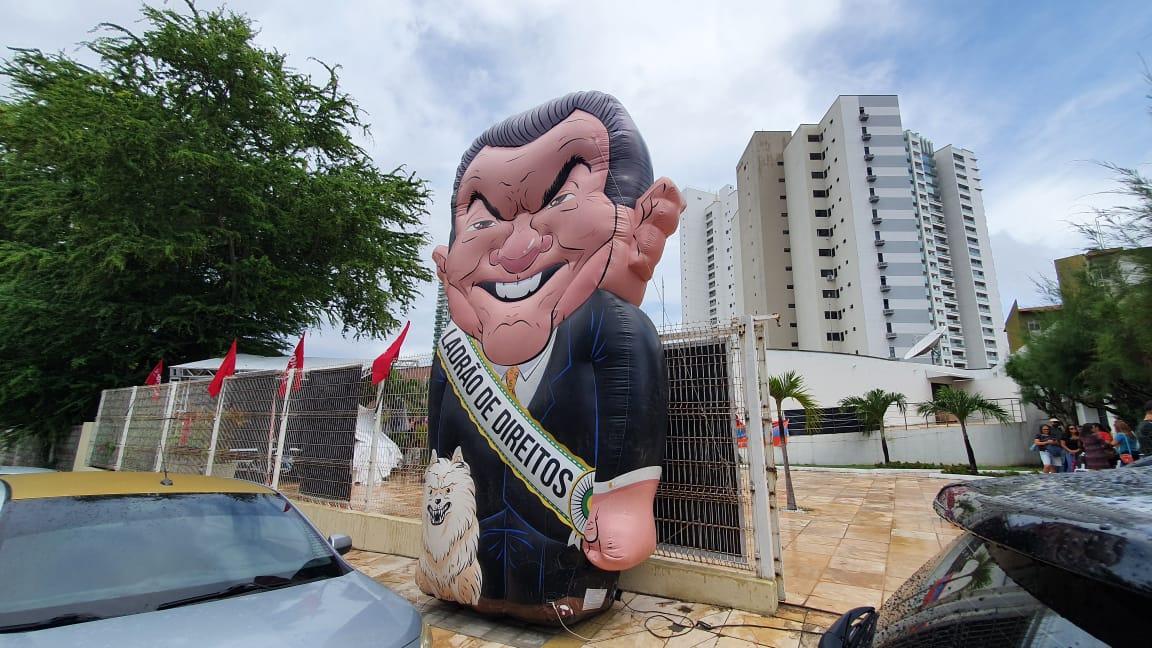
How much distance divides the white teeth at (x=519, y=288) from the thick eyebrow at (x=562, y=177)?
0.66m

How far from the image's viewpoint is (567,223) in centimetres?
410

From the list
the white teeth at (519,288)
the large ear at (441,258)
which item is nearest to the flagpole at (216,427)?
the large ear at (441,258)

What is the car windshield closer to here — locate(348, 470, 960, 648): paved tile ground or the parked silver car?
the parked silver car

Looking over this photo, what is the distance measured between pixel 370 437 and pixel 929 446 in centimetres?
1985

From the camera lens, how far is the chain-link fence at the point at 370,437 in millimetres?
4098

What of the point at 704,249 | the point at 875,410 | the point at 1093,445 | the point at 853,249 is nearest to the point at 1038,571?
the point at 1093,445

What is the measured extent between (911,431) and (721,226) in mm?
60412

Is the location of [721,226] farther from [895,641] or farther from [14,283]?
[895,641]

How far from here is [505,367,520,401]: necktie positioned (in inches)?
159

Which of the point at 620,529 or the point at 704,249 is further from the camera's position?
the point at 704,249

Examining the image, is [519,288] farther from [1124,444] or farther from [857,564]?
[1124,444]

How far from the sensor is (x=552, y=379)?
152 inches

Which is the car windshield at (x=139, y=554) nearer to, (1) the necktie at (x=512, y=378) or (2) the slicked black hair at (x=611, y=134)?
(1) the necktie at (x=512, y=378)

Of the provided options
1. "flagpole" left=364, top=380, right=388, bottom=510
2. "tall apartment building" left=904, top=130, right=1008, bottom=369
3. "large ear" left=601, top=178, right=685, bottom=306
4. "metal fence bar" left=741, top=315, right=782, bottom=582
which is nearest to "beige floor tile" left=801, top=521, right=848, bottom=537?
"metal fence bar" left=741, top=315, right=782, bottom=582
